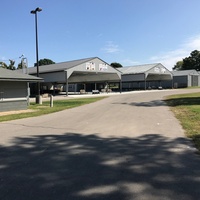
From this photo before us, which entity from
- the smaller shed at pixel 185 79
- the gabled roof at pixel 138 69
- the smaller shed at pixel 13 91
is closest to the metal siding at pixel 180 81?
the smaller shed at pixel 185 79

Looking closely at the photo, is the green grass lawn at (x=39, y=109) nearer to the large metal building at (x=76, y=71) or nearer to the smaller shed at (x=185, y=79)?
the large metal building at (x=76, y=71)

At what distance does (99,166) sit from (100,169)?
0.63 ft

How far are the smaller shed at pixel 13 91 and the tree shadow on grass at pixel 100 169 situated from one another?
11.3 meters

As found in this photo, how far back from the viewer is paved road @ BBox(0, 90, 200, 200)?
3.88 meters

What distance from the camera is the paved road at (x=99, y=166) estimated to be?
388cm

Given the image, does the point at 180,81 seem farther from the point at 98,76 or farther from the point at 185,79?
the point at 98,76

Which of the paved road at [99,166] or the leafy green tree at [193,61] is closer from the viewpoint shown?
the paved road at [99,166]

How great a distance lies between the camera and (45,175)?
464cm

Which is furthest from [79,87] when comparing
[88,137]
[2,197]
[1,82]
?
[2,197]

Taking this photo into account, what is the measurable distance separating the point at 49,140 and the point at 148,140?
2879 mm

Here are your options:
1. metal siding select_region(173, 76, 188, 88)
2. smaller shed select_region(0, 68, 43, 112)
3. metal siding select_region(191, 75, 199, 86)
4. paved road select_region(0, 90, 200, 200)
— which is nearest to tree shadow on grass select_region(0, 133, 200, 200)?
paved road select_region(0, 90, 200, 200)

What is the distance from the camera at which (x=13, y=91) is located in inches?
733

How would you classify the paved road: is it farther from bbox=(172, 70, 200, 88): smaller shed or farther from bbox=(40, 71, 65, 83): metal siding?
bbox=(172, 70, 200, 88): smaller shed

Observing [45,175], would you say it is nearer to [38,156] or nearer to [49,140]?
[38,156]
